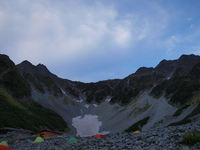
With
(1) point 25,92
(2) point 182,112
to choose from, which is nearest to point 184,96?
(2) point 182,112

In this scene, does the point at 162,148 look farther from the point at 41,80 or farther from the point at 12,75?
the point at 41,80

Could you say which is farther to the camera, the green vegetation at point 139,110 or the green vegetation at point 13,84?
the green vegetation at point 139,110

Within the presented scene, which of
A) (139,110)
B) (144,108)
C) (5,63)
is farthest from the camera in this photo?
(5,63)

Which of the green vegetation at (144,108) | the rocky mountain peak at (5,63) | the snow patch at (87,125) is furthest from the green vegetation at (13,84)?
the green vegetation at (144,108)

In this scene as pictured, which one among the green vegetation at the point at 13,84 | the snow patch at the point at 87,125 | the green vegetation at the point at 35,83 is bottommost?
the snow patch at the point at 87,125

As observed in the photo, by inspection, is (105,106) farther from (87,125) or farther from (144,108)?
(144,108)

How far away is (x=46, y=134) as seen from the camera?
124ft

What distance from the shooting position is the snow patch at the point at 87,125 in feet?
327

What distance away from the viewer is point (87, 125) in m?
116

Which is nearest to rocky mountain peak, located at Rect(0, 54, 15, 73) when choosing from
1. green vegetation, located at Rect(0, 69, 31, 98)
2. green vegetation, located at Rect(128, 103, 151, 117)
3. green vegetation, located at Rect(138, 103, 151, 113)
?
green vegetation, located at Rect(0, 69, 31, 98)

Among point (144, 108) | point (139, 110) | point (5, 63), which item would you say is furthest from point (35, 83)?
point (144, 108)

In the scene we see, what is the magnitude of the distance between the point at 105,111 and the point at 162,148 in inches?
5333

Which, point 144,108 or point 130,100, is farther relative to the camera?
point 130,100

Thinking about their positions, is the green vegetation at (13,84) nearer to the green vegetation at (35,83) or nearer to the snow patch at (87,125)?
the green vegetation at (35,83)
